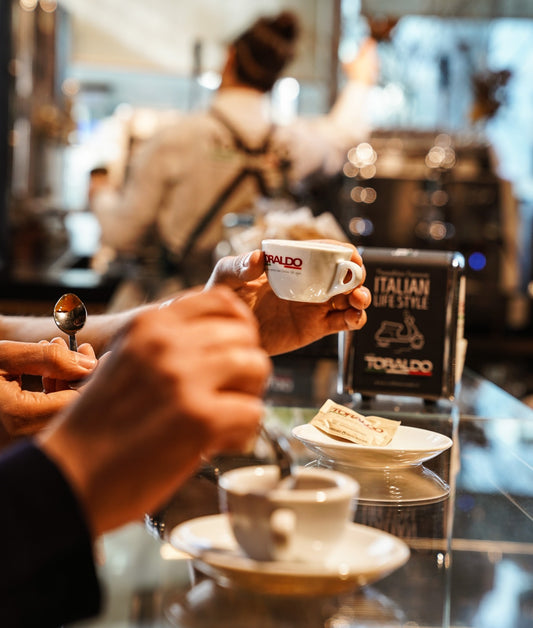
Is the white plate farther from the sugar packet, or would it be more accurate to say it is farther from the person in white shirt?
the person in white shirt

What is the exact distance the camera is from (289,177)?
3910mm

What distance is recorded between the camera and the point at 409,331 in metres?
1.75

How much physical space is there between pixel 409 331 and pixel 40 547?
1.23 metres

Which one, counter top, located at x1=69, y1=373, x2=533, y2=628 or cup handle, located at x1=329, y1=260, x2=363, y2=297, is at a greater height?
cup handle, located at x1=329, y1=260, x2=363, y2=297

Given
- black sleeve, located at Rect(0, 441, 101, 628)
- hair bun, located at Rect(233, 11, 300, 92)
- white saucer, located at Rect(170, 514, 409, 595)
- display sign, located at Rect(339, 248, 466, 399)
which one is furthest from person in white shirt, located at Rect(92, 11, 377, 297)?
black sleeve, located at Rect(0, 441, 101, 628)

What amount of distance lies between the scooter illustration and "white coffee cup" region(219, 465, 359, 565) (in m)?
1.05

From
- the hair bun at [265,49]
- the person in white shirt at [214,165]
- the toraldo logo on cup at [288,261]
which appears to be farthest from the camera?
the person in white shirt at [214,165]

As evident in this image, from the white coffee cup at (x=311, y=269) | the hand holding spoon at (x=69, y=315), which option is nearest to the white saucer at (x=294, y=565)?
the white coffee cup at (x=311, y=269)

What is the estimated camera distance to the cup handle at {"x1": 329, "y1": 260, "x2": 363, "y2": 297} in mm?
1244

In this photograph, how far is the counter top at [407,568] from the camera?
2.22 feet

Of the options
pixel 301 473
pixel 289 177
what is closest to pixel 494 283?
pixel 289 177

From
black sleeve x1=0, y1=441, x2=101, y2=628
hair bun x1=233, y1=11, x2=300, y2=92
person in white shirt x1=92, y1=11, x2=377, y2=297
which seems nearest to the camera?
black sleeve x1=0, y1=441, x2=101, y2=628

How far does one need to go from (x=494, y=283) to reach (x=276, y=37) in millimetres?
3706

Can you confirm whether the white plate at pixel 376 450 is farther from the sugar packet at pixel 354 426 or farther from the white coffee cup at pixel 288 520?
the white coffee cup at pixel 288 520
